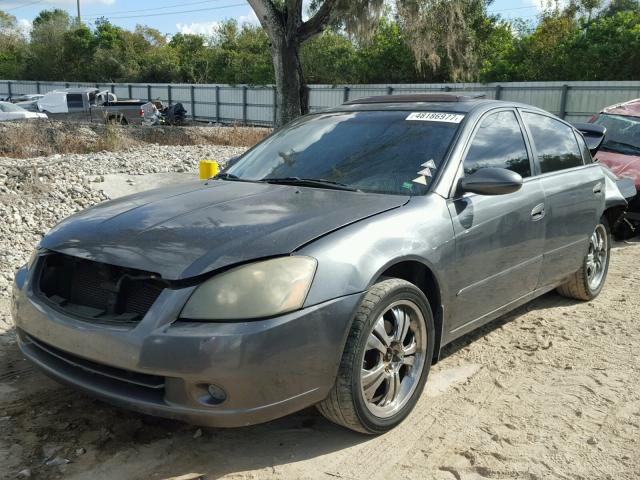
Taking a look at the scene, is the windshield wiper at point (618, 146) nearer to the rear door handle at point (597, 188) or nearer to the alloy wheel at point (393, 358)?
the rear door handle at point (597, 188)

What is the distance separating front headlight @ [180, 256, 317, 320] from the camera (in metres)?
2.53

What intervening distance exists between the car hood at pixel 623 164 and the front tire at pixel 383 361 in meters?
5.65

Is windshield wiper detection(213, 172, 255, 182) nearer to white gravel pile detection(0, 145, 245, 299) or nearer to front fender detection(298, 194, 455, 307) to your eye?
front fender detection(298, 194, 455, 307)

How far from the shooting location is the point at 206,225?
2.94m

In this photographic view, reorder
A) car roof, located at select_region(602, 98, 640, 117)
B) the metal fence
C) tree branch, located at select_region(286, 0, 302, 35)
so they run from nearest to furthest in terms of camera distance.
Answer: car roof, located at select_region(602, 98, 640, 117) → tree branch, located at select_region(286, 0, 302, 35) → the metal fence

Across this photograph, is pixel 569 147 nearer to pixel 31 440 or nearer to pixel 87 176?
pixel 31 440

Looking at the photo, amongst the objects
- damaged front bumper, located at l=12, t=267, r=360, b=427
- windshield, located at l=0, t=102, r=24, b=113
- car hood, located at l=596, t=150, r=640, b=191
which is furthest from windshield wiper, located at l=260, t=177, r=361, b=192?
windshield, located at l=0, t=102, r=24, b=113

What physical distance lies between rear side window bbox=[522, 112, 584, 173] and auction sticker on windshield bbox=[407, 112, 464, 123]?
83cm

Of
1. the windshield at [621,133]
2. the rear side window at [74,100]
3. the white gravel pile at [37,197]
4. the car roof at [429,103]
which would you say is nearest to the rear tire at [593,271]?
the car roof at [429,103]

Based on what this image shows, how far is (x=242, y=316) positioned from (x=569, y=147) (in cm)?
342

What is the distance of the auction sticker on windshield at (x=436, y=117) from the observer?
3.83m

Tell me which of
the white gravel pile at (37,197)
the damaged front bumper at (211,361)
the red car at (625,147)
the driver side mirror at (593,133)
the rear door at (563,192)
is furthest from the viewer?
the red car at (625,147)

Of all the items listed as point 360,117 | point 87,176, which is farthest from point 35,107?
point 360,117

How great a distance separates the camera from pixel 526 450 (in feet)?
9.70
